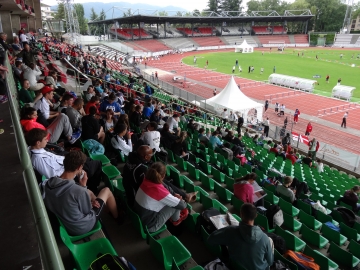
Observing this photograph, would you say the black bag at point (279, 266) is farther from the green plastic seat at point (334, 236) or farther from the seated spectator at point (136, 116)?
the seated spectator at point (136, 116)

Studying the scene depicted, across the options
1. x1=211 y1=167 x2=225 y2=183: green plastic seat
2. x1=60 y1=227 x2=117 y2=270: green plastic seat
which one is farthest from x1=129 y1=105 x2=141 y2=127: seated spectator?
x1=60 y1=227 x2=117 y2=270: green plastic seat

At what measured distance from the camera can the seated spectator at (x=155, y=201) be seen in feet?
11.6

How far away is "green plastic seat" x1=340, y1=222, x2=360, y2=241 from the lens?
217 inches

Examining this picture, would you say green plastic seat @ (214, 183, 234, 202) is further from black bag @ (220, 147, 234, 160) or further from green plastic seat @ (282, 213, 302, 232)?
black bag @ (220, 147, 234, 160)

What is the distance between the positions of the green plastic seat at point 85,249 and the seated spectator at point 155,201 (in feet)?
2.15

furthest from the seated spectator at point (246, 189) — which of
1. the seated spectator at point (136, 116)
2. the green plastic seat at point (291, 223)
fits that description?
the seated spectator at point (136, 116)

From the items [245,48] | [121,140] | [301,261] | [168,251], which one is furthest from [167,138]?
[245,48]

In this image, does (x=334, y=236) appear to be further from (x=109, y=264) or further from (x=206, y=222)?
(x=109, y=264)

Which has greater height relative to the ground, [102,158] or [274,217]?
[102,158]

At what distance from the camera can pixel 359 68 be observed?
43.3 m

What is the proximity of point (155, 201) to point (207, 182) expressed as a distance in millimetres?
3106

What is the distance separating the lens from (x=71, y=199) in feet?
9.48

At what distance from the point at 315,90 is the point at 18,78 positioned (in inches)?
1177

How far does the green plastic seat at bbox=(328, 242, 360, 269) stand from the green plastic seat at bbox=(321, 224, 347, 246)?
22.2 inches
